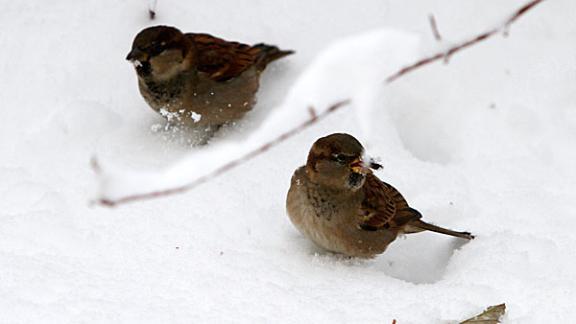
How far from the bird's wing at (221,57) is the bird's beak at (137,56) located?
0.88 ft

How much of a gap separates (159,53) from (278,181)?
80cm

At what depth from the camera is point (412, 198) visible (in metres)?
4.06

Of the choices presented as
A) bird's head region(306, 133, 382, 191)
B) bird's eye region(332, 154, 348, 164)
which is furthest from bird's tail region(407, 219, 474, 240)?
bird's eye region(332, 154, 348, 164)

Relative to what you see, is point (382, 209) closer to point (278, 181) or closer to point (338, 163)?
point (338, 163)

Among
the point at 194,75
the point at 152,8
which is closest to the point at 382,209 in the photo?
the point at 194,75

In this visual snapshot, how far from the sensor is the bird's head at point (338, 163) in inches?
139

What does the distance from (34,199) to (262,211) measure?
0.95 metres

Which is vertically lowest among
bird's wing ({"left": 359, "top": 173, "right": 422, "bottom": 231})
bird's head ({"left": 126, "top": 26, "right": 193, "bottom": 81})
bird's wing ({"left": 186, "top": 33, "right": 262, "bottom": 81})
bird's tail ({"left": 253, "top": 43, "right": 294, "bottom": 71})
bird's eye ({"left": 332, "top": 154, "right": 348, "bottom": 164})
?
bird's wing ({"left": 359, "top": 173, "right": 422, "bottom": 231})

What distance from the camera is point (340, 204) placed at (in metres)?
3.62

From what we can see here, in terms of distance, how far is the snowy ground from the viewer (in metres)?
3.17

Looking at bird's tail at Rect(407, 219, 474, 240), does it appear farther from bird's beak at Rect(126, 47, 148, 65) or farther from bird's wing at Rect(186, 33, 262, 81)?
bird's beak at Rect(126, 47, 148, 65)

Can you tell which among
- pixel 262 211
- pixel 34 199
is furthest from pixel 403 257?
pixel 34 199

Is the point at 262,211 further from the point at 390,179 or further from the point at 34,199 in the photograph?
the point at 34,199

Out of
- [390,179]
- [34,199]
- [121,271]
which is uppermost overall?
[34,199]
